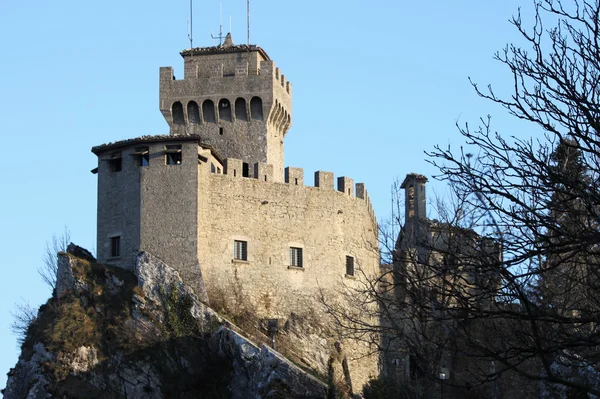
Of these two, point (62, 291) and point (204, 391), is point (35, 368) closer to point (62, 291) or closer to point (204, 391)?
point (62, 291)

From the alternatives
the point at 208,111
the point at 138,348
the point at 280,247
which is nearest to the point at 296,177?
the point at 280,247

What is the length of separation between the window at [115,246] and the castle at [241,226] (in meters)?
Result: 0.04

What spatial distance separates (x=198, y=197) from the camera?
45.8 meters

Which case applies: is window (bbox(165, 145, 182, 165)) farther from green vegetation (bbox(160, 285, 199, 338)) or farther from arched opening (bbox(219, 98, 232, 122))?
arched opening (bbox(219, 98, 232, 122))

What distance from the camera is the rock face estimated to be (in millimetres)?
42125

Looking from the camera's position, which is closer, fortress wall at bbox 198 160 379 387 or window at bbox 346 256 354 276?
fortress wall at bbox 198 160 379 387

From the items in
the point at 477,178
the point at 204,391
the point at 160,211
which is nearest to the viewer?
the point at 477,178

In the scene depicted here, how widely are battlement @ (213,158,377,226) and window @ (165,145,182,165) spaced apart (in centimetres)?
200

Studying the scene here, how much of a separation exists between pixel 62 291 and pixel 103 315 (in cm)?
222

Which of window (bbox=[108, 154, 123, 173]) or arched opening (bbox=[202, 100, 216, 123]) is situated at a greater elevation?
arched opening (bbox=[202, 100, 216, 123])

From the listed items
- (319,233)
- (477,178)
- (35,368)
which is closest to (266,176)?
(319,233)

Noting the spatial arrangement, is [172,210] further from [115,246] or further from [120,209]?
[115,246]

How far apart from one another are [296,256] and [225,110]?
8.31 meters

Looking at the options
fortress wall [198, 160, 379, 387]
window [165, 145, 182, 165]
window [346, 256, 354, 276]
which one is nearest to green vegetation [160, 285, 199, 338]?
fortress wall [198, 160, 379, 387]
